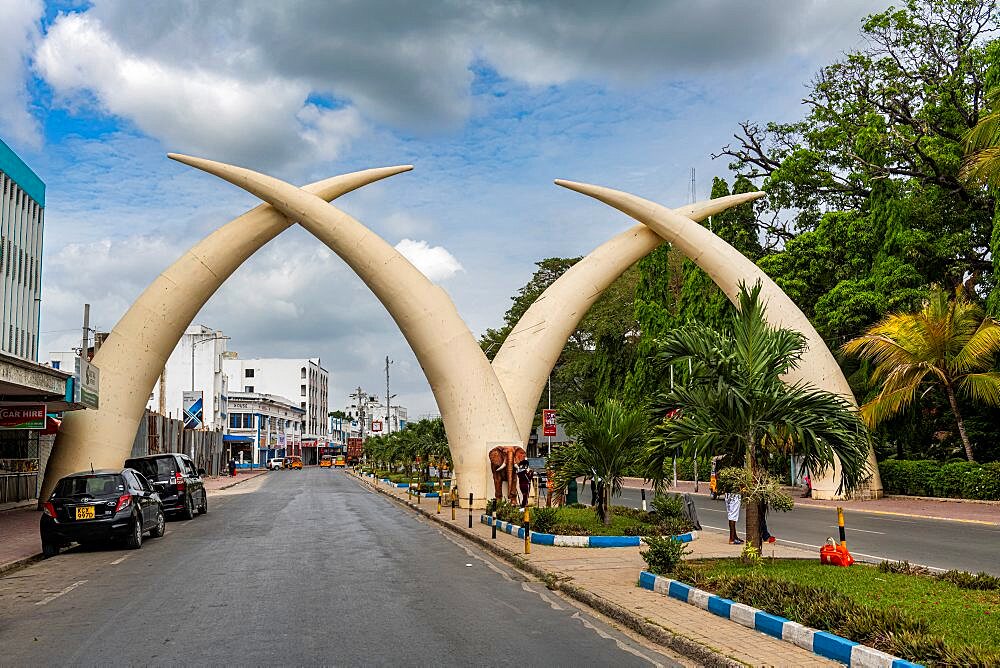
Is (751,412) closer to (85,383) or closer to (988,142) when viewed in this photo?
(988,142)

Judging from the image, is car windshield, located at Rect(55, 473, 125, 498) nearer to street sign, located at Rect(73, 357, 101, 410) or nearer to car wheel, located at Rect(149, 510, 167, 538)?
car wheel, located at Rect(149, 510, 167, 538)

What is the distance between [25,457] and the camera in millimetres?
30344

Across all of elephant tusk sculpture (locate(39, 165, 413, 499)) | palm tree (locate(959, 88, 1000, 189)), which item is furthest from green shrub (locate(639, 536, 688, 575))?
elephant tusk sculpture (locate(39, 165, 413, 499))

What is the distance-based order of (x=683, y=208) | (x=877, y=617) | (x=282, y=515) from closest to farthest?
(x=877, y=617), (x=282, y=515), (x=683, y=208)

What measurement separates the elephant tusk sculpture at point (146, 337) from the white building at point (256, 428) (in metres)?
62.2

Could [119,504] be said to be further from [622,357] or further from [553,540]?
[622,357]

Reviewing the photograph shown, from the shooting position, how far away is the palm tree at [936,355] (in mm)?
28641

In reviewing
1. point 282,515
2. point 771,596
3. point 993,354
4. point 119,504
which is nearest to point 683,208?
point 993,354

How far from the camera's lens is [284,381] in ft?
414

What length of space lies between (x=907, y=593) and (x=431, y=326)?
841 inches

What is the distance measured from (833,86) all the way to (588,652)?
3883 cm

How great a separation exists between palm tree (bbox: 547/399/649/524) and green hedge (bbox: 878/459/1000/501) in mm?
16079

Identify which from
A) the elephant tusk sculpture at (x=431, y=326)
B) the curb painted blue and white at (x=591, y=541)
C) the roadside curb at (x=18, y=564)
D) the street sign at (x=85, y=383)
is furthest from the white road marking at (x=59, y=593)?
the elephant tusk sculpture at (x=431, y=326)

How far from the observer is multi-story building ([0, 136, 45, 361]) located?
107 feet
